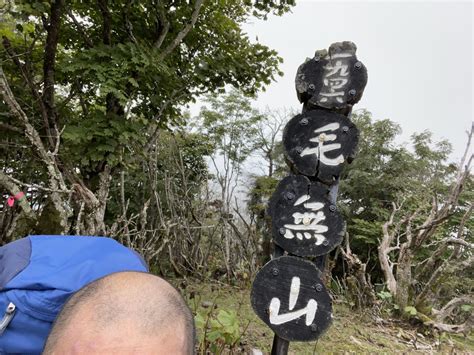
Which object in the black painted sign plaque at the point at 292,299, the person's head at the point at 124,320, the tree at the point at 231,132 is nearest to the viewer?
the person's head at the point at 124,320

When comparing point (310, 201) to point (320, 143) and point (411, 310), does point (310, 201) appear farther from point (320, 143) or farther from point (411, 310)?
point (411, 310)

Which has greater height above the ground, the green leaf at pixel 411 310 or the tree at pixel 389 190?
the tree at pixel 389 190

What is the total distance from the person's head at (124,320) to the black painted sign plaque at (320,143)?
176 centimetres

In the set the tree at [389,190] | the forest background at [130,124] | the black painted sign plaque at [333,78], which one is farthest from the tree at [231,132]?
the black painted sign plaque at [333,78]

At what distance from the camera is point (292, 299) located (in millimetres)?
2350

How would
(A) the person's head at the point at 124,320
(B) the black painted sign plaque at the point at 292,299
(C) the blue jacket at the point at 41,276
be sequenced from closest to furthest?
(A) the person's head at the point at 124,320 → (C) the blue jacket at the point at 41,276 → (B) the black painted sign plaque at the point at 292,299

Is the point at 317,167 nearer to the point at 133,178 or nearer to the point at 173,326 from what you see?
the point at 173,326

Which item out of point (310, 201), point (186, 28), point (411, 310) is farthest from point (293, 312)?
point (411, 310)

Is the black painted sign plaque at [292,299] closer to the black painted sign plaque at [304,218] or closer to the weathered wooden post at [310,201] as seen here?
the weathered wooden post at [310,201]

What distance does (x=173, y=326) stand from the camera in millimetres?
851

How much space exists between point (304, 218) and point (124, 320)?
1.77m

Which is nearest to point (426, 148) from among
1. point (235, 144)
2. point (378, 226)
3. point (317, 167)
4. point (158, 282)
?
point (378, 226)

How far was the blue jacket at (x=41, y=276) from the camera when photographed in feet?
2.98

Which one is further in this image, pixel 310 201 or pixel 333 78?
pixel 333 78
